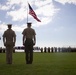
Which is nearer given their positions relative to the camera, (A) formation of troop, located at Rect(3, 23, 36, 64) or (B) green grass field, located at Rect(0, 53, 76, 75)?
(B) green grass field, located at Rect(0, 53, 76, 75)

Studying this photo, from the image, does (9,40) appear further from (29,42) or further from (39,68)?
(39,68)

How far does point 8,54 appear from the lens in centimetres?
1828

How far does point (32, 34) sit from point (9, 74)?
6.13 m

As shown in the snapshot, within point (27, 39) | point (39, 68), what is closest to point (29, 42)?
point (27, 39)

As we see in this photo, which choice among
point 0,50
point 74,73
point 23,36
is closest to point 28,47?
point 23,36

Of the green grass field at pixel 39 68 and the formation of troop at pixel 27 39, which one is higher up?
the formation of troop at pixel 27 39

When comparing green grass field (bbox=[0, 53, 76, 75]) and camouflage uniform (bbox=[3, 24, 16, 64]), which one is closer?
green grass field (bbox=[0, 53, 76, 75])

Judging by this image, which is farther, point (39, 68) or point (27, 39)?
point (27, 39)

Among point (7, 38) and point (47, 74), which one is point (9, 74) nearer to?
point (47, 74)

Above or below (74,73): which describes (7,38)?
above

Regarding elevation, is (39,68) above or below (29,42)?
below

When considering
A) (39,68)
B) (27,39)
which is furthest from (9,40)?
(39,68)

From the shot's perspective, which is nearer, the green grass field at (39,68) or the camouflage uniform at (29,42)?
the green grass field at (39,68)

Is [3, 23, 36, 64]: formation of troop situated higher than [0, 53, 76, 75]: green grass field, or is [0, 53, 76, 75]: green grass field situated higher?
[3, 23, 36, 64]: formation of troop
